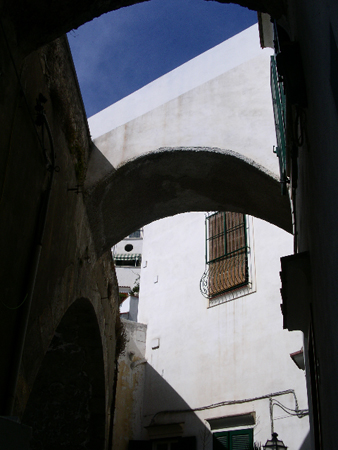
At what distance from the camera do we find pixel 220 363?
30.2 ft

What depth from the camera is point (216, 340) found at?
9.54 meters

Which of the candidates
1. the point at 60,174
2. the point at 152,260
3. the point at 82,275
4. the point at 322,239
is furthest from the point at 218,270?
the point at 322,239

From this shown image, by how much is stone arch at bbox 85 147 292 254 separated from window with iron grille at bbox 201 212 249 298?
344 cm

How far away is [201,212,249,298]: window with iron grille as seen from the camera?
970 centimetres

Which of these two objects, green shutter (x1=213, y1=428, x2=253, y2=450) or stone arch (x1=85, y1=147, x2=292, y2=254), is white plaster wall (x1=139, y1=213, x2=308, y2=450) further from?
stone arch (x1=85, y1=147, x2=292, y2=254)

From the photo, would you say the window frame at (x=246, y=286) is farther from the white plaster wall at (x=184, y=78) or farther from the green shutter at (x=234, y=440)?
the white plaster wall at (x=184, y=78)

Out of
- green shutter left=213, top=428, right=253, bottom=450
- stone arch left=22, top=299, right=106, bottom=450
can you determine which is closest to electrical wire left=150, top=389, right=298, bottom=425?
green shutter left=213, top=428, right=253, bottom=450

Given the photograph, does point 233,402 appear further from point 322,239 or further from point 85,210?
point 322,239

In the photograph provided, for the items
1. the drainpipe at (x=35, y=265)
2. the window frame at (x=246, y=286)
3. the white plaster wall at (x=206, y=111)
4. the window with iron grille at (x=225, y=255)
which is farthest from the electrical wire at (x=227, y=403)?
the drainpipe at (x=35, y=265)

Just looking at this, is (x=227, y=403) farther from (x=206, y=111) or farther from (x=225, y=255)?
(x=206, y=111)

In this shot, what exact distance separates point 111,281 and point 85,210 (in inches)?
84.1

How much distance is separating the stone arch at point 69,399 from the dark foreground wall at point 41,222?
0.15 metres

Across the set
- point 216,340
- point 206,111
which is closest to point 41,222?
point 206,111

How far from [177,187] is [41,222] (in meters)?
2.39
